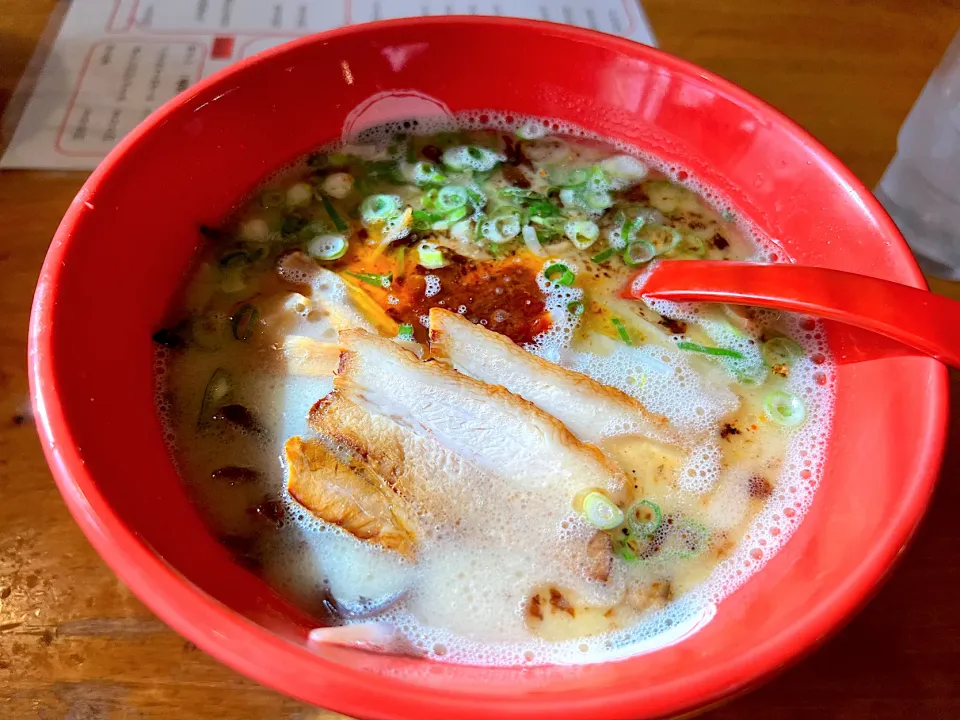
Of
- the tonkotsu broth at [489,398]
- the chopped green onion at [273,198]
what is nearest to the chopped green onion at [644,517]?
the tonkotsu broth at [489,398]

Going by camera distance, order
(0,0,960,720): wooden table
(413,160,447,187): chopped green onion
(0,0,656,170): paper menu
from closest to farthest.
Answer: (0,0,960,720): wooden table, (413,160,447,187): chopped green onion, (0,0,656,170): paper menu

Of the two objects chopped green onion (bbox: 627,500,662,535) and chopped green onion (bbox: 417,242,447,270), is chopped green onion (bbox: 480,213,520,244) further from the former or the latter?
chopped green onion (bbox: 627,500,662,535)

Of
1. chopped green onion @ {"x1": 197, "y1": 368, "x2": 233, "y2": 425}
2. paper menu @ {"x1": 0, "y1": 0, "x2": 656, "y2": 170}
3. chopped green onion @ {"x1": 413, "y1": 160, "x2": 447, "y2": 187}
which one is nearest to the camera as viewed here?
chopped green onion @ {"x1": 197, "y1": 368, "x2": 233, "y2": 425}

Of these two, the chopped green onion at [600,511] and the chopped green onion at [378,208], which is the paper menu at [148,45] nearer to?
the chopped green onion at [378,208]

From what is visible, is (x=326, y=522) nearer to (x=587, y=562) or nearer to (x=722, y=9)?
(x=587, y=562)

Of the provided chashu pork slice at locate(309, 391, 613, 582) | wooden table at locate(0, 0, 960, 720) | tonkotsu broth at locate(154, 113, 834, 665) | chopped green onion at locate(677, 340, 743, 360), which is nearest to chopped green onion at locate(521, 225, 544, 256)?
→ tonkotsu broth at locate(154, 113, 834, 665)

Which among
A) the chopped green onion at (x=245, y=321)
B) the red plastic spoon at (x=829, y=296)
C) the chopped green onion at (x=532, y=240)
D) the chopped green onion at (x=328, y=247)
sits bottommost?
the chopped green onion at (x=245, y=321)

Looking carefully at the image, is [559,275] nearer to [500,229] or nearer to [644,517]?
[500,229]
